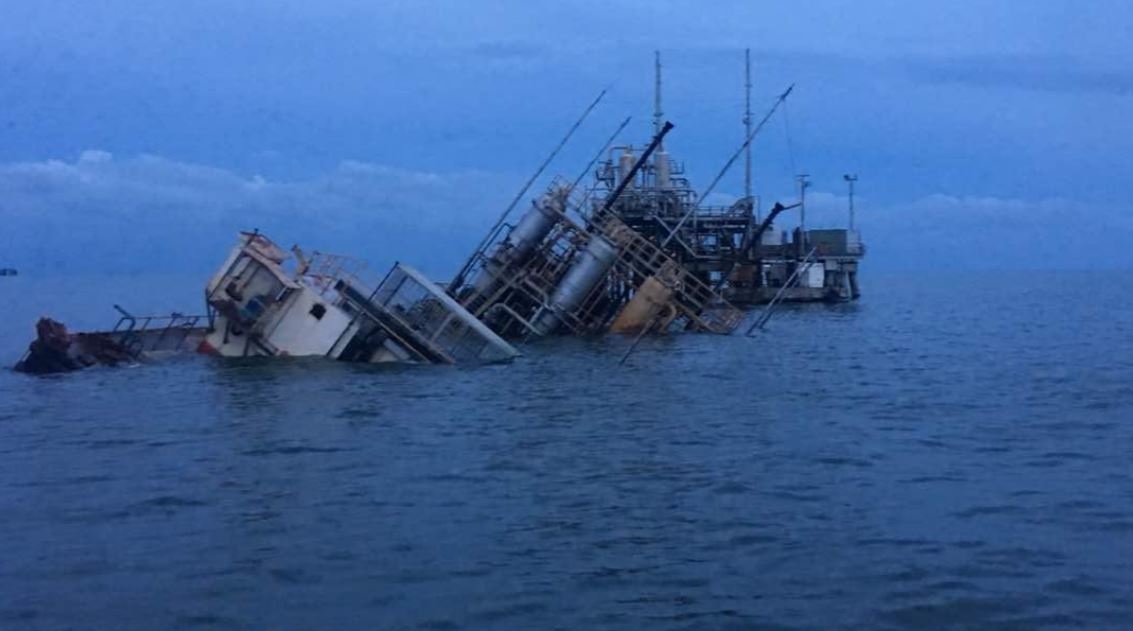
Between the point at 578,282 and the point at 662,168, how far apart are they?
21429 mm

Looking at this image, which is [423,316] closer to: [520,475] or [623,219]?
[520,475]

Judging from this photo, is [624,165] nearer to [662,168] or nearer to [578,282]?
[662,168]

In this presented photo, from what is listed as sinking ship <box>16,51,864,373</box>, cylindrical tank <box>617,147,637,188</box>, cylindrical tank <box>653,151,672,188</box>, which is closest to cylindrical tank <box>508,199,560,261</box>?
sinking ship <box>16,51,864,373</box>

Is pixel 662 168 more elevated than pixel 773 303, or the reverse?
pixel 662 168

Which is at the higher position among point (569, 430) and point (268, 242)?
point (268, 242)

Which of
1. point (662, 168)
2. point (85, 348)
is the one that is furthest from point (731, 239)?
point (85, 348)

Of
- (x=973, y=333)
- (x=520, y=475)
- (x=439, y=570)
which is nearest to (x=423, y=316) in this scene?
(x=520, y=475)

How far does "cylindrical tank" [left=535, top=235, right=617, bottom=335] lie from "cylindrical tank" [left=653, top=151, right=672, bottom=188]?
20.0 metres

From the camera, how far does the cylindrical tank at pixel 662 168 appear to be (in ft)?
242

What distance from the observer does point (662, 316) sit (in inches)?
2254

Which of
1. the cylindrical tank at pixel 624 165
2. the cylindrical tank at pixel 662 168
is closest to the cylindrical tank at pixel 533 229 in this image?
the cylindrical tank at pixel 624 165

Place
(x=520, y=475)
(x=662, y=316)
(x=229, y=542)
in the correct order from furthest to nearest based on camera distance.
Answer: (x=662, y=316) < (x=520, y=475) < (x=229, y=542)

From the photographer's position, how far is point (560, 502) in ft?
67.6

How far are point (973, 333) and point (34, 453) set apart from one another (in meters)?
51.0
